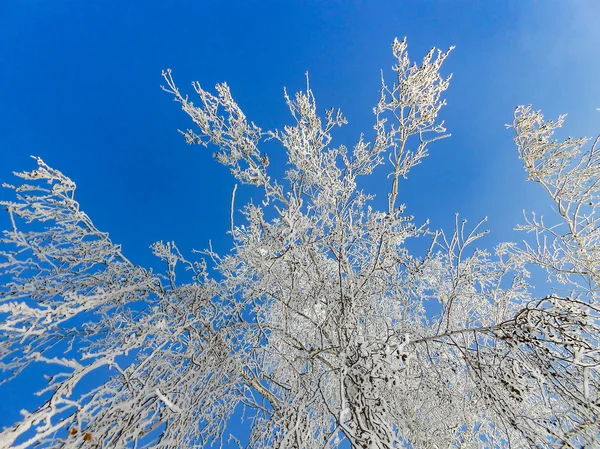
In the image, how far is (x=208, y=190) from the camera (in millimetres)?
25094

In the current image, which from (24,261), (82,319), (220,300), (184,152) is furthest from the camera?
(184,152)

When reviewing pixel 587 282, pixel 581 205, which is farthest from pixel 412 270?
pixel 581 205

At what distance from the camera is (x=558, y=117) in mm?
5406

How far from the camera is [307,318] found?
116 inches

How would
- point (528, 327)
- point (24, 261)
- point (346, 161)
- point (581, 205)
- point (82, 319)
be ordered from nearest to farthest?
1. point (528, 327)
2. point (24, 261)
3. point (82, 319)
4. point (346, 161)
5. point (581, 205)

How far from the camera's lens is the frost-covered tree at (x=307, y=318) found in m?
1.66

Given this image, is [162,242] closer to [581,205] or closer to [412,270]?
[412,270]

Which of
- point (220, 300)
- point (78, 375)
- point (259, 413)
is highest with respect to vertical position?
point (220, 300)

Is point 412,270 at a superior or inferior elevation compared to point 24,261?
superior

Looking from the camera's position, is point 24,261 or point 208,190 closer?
point 24,261

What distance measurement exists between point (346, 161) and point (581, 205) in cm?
424

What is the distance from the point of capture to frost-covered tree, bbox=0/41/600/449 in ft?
5.46

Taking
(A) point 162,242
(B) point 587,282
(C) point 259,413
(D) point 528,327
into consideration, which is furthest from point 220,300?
(B) point 587,282

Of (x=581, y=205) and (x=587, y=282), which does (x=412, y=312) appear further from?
(x=581, y=205)
